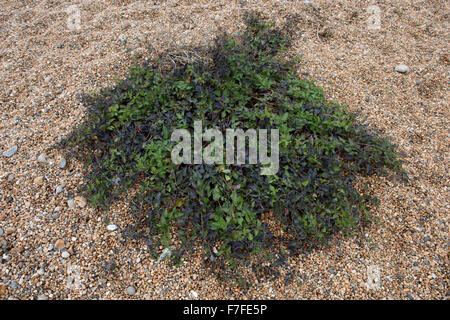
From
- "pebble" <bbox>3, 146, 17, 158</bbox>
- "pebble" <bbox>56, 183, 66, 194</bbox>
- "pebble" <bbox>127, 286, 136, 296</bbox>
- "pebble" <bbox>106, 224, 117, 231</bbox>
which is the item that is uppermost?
"pebble" <bbox>3, 146, 17, 158</bbox>

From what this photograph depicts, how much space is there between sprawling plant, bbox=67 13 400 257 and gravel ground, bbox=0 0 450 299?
0.64 feet

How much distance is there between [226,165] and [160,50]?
4.98ft

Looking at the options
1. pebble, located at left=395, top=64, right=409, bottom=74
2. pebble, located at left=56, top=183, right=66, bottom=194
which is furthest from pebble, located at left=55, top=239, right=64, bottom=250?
pebble, located at left=395, top=64, right=409, bottom=74

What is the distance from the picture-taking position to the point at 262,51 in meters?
3.22

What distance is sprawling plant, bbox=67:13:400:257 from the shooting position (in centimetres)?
224

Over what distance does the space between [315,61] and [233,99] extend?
4.21ft

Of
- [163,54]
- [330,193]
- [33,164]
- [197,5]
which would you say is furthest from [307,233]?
[197,5]

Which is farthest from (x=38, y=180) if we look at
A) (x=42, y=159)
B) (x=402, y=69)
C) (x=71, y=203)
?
(x=402, y=69)

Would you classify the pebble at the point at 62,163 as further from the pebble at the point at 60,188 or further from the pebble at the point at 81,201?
the pebble at the point at 81,201

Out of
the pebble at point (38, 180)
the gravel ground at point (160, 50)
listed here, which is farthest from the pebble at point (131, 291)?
the pebble at point (38, 180)

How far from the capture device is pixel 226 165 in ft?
7.50

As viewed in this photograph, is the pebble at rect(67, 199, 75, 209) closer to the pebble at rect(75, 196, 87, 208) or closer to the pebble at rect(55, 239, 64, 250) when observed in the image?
the pebble at rect(75, 196, 87, 208)

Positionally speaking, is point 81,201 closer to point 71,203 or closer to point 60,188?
point 71,203
